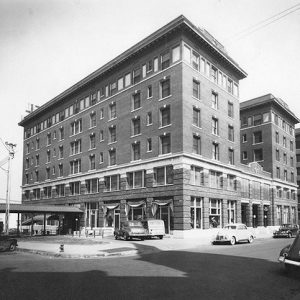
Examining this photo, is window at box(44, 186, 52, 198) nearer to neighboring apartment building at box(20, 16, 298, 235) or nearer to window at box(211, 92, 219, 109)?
neighboring apartment building at box(20, 16, 298, 235)

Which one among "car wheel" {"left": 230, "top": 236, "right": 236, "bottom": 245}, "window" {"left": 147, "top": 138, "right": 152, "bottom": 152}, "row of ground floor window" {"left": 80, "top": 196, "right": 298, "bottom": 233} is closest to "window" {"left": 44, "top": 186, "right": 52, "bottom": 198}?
"row of ground floor window" {"left": 80, "top": 196, "right": 298, "bottom": 233}

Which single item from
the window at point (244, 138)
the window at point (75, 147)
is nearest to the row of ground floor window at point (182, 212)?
the window at point (75, 147)

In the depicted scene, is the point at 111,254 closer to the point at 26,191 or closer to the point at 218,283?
the point at 218,283

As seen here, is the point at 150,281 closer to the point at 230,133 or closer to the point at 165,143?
the point at 165,143

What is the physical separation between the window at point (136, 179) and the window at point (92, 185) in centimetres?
749

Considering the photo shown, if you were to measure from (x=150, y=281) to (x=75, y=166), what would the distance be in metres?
45.5

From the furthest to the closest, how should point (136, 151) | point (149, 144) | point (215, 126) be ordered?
point (215, 126) < point (136, 151) < point (149, 144)

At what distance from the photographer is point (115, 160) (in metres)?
46.9

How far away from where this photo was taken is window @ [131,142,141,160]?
142ft

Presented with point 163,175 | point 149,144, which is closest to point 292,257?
point 163,175

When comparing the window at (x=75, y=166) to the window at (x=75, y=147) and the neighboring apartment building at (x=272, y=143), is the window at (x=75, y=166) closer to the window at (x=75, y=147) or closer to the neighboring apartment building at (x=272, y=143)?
the window at (x=75, y=147)

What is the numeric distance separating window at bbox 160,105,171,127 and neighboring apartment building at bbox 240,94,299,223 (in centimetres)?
2527

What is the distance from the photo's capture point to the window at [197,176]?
38594 millimetres

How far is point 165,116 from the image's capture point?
40.2 meters
